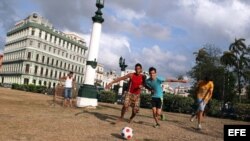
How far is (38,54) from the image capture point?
325 ft

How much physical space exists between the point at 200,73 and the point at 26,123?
45149 mm

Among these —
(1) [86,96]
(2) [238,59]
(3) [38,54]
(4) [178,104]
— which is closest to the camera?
(1) [86,96]

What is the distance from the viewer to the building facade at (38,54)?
97.8m

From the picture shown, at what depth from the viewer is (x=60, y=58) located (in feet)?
353

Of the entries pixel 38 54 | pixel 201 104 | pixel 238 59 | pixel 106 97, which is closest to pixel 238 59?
pixel 238 59

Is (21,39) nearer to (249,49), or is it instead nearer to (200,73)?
(200,73)

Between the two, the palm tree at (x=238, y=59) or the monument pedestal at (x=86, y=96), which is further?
the palm tree at (x=238, y=59)

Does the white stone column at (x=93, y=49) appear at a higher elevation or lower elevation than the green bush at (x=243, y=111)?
higher

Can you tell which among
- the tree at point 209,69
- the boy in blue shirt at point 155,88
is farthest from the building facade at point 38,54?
the boy in blue shirt at point 155,88

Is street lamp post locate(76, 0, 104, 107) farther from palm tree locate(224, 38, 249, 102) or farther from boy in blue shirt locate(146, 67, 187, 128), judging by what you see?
palm tree locate(224, 38, 249, 102)

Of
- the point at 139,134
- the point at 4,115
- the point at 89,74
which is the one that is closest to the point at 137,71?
the point at 139,134

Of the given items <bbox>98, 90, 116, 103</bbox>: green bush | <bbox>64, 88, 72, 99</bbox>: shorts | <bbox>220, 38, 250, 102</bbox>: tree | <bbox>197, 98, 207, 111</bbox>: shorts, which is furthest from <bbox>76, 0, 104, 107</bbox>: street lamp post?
<bbox>220, 38, 250, 102</bbox>: tree

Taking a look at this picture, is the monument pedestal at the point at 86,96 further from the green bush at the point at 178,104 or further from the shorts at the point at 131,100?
the green bush at the point at 178,104

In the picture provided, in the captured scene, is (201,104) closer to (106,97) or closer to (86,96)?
(86,96)
